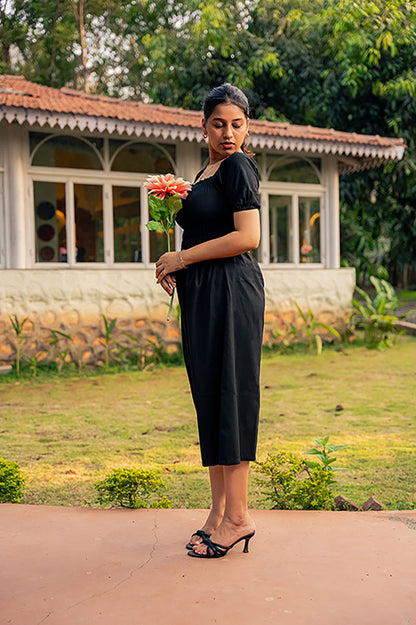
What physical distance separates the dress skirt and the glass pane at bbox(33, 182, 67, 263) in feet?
24.4

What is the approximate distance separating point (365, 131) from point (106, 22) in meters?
11.9

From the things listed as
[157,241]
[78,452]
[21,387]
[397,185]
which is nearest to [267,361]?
[157,241]

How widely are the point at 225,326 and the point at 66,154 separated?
25.6 feet

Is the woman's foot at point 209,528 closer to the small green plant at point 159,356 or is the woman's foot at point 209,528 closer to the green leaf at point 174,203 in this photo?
the green leaf at point 174,203

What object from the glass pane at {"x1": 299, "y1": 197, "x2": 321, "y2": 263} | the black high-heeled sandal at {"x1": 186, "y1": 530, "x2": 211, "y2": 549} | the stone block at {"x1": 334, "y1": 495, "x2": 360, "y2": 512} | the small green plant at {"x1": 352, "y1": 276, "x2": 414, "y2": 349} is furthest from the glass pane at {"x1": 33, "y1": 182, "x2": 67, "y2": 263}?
the black high-heeled sandal at {"x1": 186, "y1": 530, "x2": 211, "y2": 549}

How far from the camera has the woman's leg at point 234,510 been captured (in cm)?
261

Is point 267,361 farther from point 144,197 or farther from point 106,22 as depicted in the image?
point 106,22

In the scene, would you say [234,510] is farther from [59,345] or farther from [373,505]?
[59,345]

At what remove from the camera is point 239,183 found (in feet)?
8.45

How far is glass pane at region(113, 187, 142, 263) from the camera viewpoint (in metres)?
10.2

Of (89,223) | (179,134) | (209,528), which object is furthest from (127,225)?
(209,528)

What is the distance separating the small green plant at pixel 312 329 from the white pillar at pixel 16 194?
178 inches

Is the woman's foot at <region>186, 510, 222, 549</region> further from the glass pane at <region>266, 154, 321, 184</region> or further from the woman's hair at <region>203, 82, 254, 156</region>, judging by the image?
the glass pane at <region>266, 154, 321, 184</region>

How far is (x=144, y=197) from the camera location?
1048 centimetres
